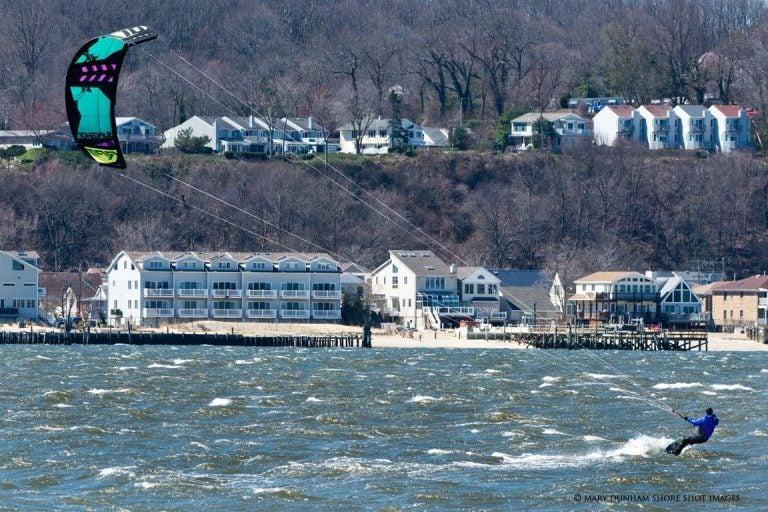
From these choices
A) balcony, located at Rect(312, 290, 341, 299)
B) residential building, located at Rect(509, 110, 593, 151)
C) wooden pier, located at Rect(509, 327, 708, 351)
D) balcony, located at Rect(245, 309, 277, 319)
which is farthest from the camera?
residential building, located at Rect(509, 110, 593, 151)

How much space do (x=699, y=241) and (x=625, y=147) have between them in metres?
9.46

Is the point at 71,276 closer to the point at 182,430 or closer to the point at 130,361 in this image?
the point at 130,361

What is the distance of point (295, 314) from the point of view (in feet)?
Answer: 259

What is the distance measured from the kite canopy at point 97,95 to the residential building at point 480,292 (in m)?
54.8

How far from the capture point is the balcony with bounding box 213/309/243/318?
77750 millimetres

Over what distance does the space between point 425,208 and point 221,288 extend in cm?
2604

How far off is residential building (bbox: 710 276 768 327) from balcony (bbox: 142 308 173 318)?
2674cm

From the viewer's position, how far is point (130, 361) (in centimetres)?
5712

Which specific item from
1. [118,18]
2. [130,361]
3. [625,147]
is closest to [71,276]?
[130,361]

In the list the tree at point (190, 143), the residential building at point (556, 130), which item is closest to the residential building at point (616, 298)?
the residential building at point (556, 130)

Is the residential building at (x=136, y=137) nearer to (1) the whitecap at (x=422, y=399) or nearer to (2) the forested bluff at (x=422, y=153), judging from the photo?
(2) the forested bluff at (x=422, y=153)

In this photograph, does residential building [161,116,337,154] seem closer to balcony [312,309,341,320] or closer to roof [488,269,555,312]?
roof [488,269,555,312]

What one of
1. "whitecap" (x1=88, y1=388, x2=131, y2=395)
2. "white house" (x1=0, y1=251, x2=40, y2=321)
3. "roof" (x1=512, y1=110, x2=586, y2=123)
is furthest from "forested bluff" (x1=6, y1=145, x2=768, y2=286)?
"whitecap" (x1=88, y1=388, x2=131, y2=395)

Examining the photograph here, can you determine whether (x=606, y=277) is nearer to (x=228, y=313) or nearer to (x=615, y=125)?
(x=228, y=313)
